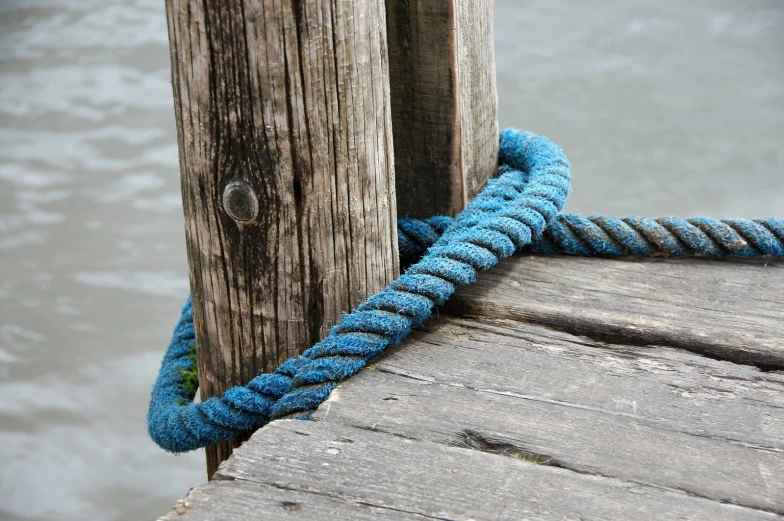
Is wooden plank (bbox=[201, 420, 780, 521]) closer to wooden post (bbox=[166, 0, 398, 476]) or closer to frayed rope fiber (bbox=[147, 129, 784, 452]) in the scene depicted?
frayed rope fiber (bbox=[147, 129, 784, 452])

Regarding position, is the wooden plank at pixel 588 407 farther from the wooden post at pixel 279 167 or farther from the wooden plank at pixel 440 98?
the wooden plank at pixel 440 98

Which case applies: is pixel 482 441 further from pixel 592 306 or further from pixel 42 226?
pixel 42 226

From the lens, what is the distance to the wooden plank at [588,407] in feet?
4.18

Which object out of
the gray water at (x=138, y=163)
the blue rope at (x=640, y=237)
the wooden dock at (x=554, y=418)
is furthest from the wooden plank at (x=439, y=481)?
the gray water at (x=138, y=163)

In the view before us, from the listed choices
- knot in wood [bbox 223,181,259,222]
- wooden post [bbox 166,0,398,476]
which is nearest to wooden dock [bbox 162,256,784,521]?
wooden post [bbox 166,0,398,476]

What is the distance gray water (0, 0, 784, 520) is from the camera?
3758mm

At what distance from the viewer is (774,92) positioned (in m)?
5.87

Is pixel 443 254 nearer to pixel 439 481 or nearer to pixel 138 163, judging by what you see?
pixel 439 481

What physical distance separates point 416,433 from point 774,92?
5332 millimetres

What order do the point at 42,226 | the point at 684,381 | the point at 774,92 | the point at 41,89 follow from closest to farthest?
the point at 684,381 < the point at 42,226 < the point at 774,92 < the point at 41,89

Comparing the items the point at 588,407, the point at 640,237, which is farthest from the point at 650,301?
the point at 588,407

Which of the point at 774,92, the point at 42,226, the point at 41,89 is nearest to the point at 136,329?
the point at 42,226

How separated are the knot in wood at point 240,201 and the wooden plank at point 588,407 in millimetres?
333

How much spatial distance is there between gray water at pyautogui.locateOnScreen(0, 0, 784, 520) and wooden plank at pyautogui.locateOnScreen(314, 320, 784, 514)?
2276 millimetres
